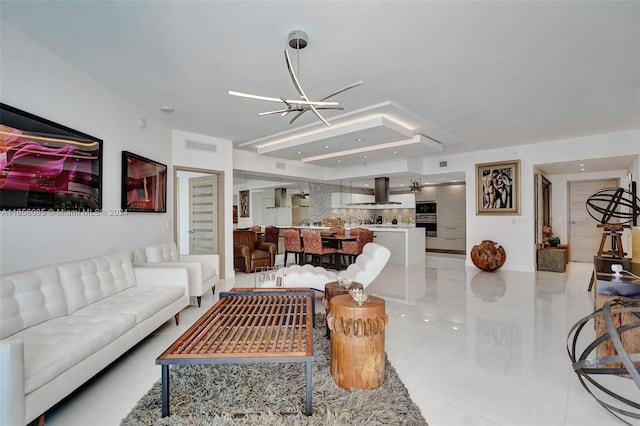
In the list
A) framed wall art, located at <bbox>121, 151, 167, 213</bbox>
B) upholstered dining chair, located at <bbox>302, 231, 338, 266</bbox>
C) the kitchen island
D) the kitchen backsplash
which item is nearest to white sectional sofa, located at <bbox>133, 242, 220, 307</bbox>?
framed wall art, located at <bbox>121, 151, 167, 213</bbox>

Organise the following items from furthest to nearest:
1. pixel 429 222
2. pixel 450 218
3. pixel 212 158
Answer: pixel 429 222, pixel 450 218, pixel 212 158

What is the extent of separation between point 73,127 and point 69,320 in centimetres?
193

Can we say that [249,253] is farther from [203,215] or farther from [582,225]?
[582,225]

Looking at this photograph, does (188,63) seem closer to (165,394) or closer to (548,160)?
(165,394)

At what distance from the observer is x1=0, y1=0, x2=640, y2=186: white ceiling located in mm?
2283

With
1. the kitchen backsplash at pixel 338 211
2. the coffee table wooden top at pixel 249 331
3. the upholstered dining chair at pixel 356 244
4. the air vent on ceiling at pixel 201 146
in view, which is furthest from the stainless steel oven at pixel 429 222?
the coffee table wooden top at pixel 249 331

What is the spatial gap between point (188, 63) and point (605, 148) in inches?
285

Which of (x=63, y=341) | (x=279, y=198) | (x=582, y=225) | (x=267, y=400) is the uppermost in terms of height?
(x=279, y=198)

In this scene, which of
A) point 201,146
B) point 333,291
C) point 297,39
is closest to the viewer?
point 297,39

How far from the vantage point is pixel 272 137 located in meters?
5.88

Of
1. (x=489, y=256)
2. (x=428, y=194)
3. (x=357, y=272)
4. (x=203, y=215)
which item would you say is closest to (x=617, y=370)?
(x=357, y=272)

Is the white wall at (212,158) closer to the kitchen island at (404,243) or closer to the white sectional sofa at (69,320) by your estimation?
the white sectional sofa at (69,320)

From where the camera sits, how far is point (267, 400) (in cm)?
197

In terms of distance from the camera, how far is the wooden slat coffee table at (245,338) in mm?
Answer: 1756
